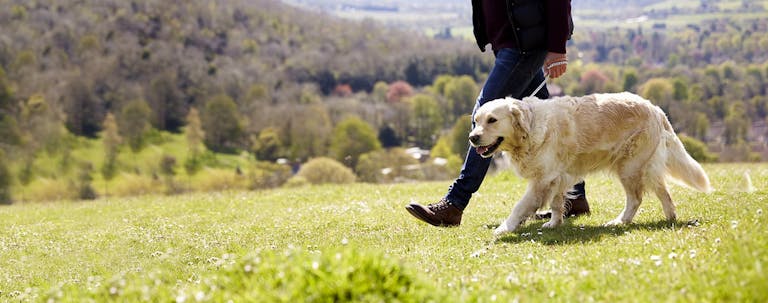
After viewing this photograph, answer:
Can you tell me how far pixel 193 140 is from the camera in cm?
12875

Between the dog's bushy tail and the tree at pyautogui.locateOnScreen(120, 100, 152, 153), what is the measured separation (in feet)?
406

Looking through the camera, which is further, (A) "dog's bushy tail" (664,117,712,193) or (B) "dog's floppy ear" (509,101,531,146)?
(A) "dog's bushy tail" (664,117,712,193)

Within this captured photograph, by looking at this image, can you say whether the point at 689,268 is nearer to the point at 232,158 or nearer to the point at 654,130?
the point at 654,130

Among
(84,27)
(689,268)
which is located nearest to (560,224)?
(689,268)

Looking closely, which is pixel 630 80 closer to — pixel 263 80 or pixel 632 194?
pixel 263 80

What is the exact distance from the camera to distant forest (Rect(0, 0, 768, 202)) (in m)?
122

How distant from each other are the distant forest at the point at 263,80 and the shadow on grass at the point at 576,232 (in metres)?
90.0

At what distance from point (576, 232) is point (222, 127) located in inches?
5055

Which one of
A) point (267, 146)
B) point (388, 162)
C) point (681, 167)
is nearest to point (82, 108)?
point (267, 146)

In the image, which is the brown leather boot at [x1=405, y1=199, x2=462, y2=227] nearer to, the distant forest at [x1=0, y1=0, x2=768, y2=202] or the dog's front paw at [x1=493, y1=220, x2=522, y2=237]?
the dog's front paw at [x1=493, y1=220, x2=522, y2=237]

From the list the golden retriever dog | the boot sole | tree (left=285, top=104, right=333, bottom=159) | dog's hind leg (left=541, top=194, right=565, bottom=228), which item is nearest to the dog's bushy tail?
the golden retriever dog

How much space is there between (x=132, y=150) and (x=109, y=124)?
608cm

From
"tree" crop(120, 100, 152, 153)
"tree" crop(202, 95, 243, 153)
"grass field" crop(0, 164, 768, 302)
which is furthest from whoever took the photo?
"tree" crop(202, 95, 243, 153)

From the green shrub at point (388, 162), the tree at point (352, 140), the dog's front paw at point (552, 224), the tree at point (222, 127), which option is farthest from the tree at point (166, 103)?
the dog's front paw at point (552, 224)
